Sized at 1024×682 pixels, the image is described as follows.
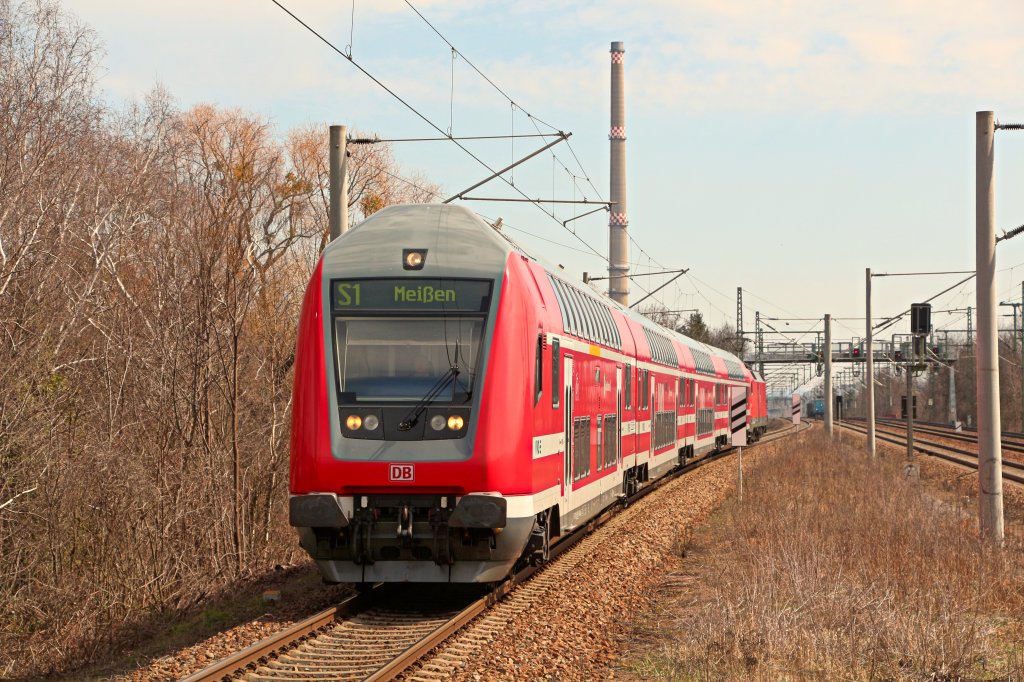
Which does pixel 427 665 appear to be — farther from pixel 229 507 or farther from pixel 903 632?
pixel 229 507

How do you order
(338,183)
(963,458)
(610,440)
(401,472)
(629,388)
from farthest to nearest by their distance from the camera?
1. (963,458)
2. (629,388)
3. (610,440)
4. (338,183)
5. (401,472)

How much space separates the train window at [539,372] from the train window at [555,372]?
54cm

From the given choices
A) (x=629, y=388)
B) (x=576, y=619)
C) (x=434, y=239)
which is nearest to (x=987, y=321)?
(x=629, y=388)

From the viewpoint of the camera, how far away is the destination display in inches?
448

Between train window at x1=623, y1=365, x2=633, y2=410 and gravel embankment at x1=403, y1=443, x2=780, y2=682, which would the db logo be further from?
train window at x1=623, y1=365, x2=633, y2=410

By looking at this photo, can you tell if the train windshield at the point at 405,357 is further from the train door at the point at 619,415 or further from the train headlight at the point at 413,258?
the train door at the point at 619,415

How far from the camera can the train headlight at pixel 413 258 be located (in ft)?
37.9

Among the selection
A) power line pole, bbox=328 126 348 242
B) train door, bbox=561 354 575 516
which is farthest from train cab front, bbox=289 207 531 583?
power line pole, bbox=328 126 348 242

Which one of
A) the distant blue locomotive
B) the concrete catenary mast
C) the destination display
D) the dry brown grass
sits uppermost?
the concrete catenary mast

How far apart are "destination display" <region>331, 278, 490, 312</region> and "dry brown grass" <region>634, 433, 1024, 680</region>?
3.63m

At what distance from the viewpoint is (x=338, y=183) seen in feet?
50.6

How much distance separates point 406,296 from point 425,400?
1.05m

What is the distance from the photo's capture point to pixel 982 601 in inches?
429

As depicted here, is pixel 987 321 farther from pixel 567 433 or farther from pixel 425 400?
pixel 425 400
